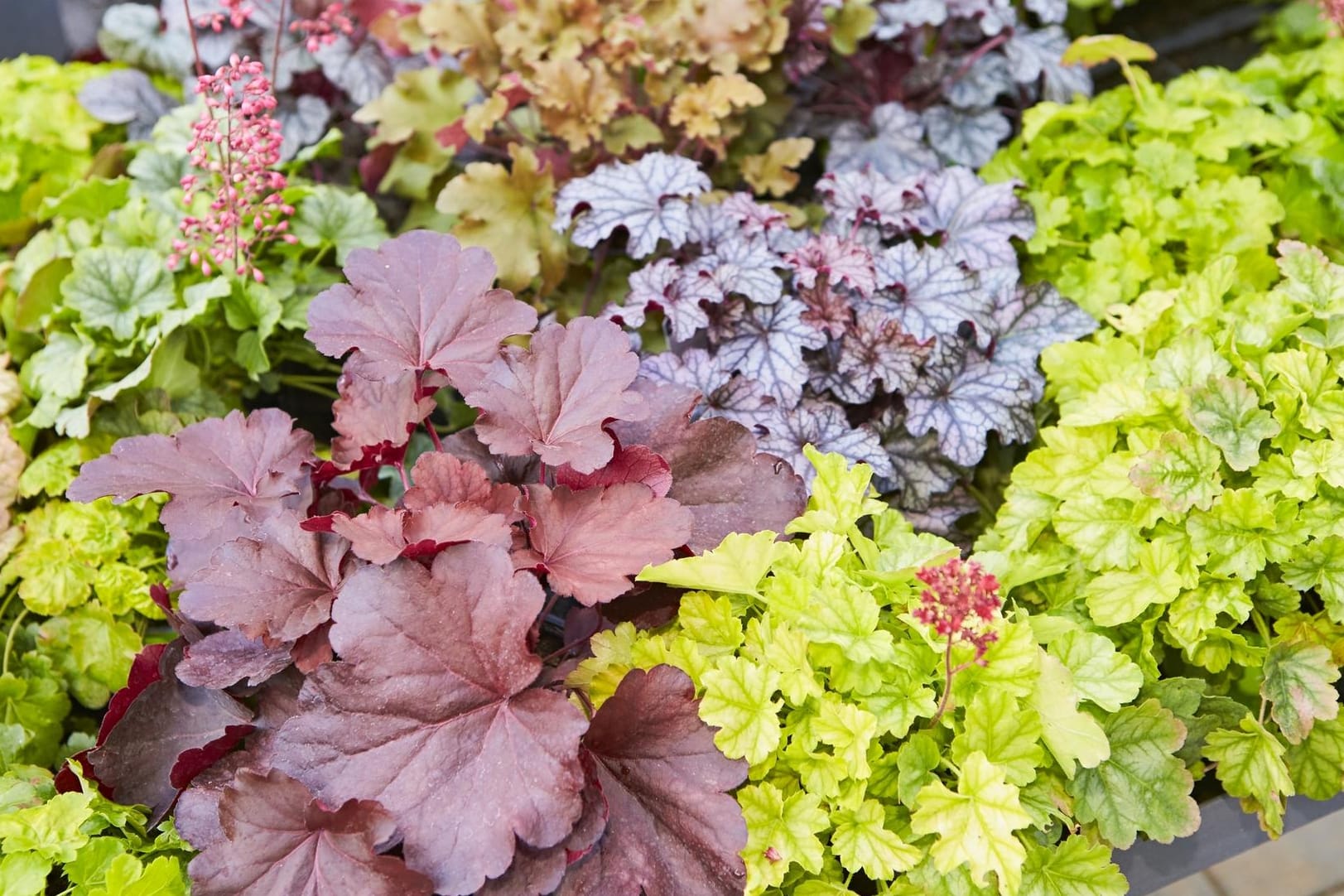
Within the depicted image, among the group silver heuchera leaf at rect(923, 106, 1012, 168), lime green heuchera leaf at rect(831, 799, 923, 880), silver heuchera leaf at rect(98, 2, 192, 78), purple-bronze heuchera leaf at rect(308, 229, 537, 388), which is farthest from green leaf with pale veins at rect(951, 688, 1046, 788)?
silver heuchera leaf at rect(98, 2, 192, 78)

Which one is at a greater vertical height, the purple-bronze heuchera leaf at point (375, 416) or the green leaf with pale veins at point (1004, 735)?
the purple-bronze heuchera leaf at point (375, 416)

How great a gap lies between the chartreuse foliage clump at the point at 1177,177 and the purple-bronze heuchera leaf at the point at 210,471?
131 centimetres

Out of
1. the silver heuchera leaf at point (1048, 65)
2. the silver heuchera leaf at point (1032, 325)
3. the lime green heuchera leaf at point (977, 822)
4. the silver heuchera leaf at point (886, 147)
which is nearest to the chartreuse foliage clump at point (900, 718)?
the lime green heuchera leaf at point (977, 822)

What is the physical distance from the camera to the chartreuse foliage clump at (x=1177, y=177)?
71.0 inches

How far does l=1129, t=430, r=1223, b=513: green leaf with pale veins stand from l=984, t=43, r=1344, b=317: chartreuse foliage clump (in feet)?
1.70

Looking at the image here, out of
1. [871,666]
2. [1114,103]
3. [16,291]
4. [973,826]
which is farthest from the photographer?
[1114,103]

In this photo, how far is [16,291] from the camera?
1792mm

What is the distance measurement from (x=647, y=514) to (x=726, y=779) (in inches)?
11.6

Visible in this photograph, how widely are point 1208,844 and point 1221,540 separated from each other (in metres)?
0.37

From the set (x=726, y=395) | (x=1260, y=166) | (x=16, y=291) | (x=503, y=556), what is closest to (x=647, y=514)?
(x=503, y=556)

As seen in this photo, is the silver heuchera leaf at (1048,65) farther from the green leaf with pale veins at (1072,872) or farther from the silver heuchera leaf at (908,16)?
the green leaf with pale veins at (1072,872)

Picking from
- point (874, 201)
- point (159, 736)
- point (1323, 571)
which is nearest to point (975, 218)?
point (874, 201)

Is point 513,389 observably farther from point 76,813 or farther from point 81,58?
point 81,58

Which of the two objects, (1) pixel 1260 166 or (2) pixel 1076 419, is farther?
(1) pixel 1260 166
